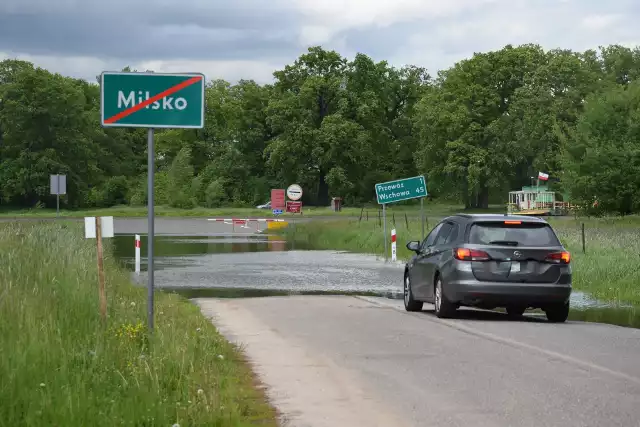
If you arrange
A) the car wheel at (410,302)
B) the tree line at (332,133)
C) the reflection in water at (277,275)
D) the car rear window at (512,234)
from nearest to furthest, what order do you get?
the car rear window at (512,234)
the car wheel at (410,302)
the reflection in water at (277,275)
the tree line at (332,133)

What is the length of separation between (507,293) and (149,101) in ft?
22.1

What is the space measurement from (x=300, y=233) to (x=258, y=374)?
160 feet

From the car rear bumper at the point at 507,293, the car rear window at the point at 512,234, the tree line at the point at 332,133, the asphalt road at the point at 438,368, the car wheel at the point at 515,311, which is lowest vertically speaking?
the car wheel at the point at 515,311

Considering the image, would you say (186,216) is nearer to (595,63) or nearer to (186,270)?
(595,63)

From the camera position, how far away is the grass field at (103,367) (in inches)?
297

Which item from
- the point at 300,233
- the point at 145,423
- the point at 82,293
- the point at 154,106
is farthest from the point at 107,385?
the point at 300,233

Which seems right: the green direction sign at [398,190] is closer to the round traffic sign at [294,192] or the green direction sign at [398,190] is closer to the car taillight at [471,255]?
the car taillight at [471,255]

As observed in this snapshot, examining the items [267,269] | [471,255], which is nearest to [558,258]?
[471,255]

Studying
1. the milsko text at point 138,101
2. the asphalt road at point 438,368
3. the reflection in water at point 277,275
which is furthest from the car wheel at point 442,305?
the milsko text at point 138,101

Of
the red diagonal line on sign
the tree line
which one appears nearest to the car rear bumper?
the red diagonal line on sign

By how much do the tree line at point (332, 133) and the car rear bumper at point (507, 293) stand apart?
59829 millimetres

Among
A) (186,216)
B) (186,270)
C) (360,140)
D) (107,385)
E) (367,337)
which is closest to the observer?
(107,385)

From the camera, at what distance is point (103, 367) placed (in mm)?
8961

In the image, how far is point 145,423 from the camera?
A: 24.4 ft
